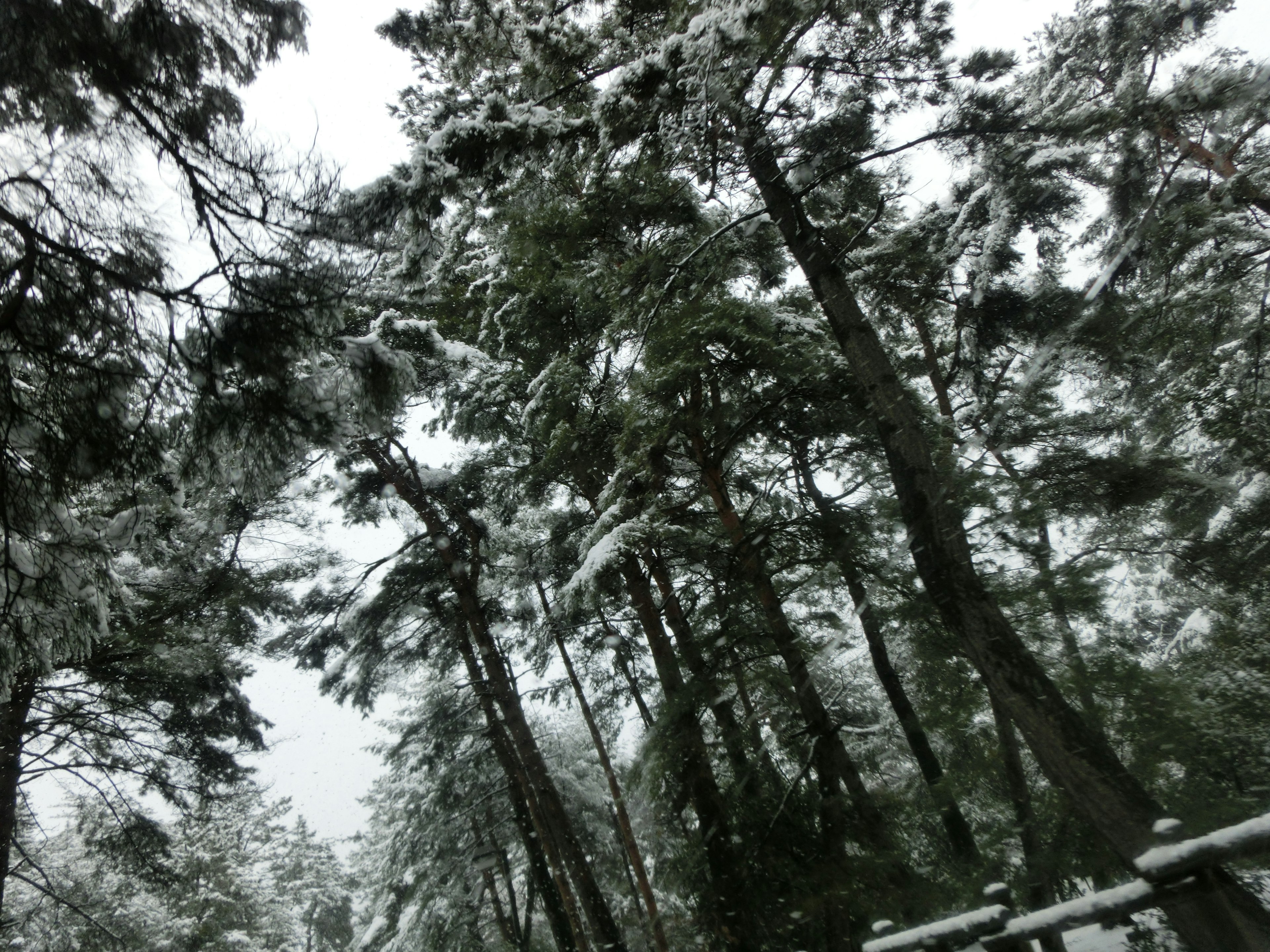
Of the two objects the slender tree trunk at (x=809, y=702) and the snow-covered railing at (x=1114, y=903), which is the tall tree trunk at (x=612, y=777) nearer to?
the slender tree trunk at (x=809, y=702)

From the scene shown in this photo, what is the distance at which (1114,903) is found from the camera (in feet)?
10.3

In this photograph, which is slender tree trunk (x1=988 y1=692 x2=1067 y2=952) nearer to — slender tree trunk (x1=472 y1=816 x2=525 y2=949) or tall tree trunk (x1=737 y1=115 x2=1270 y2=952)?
tall tree trunk (x1=737 y1=115 x2=1270 y2=952)

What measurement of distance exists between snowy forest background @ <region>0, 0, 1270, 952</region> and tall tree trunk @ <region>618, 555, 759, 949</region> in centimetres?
5

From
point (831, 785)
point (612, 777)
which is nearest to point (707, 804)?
point (831, 785)

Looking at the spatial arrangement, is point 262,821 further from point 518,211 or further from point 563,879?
point 518,211

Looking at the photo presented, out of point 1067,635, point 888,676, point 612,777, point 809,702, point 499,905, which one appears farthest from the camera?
point 499,905

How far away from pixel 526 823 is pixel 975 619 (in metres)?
11.6

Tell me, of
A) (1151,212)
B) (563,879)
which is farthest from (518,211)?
(563,879)

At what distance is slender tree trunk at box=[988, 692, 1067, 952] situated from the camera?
7.46 meters

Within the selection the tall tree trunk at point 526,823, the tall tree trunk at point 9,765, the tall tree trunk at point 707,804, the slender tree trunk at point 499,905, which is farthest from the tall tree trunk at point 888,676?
the slender tree trunk at point 499,905

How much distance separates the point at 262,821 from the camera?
1050 inches

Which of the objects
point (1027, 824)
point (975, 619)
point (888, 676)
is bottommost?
point (1027, 824)

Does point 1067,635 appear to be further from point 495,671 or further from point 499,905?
point 499,905

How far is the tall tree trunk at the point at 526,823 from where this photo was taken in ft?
42.3
